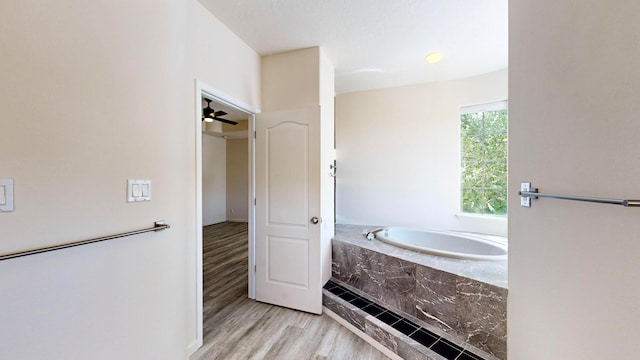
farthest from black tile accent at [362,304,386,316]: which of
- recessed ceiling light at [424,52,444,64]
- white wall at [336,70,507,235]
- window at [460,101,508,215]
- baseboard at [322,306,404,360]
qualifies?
recessed ceiling light at [424,52,444,64]

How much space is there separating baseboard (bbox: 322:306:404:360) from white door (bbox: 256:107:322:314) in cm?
12

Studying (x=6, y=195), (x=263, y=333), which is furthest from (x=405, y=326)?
(x=6, y=195)

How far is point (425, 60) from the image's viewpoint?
9.20 feet

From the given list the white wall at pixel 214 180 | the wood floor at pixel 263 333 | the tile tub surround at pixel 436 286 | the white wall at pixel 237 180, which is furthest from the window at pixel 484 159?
the white wall at pixel 214 180

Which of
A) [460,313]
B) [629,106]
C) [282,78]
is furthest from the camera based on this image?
[282,78]

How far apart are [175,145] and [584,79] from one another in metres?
2.00

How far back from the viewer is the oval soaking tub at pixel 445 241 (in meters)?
2.62

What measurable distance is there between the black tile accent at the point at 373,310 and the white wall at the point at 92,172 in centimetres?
145

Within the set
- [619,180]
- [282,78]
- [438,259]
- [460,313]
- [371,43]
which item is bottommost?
[460,313]

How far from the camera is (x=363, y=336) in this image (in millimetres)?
2055

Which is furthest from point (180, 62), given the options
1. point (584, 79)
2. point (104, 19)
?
point (584, 79)

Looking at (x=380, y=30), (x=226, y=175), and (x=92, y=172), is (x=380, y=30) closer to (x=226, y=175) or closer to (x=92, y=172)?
(x=92, y=172)

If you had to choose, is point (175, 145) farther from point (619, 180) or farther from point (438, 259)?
point (438, 259)

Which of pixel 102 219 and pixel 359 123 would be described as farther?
pixel 359 123
